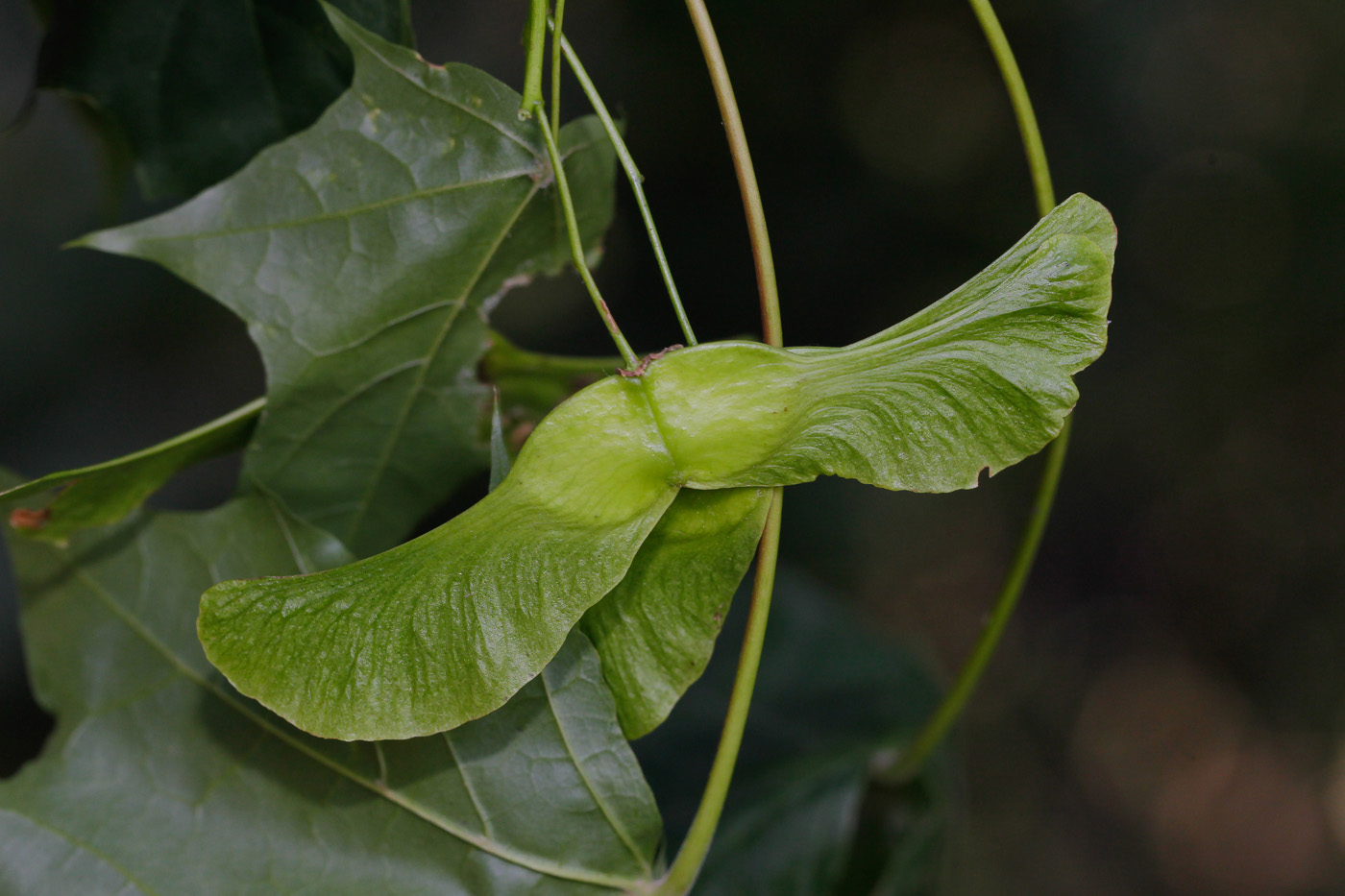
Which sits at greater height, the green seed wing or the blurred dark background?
the green seed wing

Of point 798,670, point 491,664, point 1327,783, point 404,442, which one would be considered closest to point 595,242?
point 404,442

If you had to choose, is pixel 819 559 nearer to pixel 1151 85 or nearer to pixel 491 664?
pixel 1151 85

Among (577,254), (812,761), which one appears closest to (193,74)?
(577,254)

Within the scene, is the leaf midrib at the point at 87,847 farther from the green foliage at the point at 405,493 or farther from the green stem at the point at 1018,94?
the green stem at the point at 1018,94

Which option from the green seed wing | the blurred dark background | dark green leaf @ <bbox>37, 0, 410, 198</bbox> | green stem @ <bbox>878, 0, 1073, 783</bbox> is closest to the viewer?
the green seed wing

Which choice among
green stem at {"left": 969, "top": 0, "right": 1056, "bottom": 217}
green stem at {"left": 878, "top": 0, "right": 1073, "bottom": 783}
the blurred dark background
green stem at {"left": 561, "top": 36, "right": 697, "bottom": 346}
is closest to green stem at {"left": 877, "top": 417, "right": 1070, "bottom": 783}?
green stem at {"left": 878, "top": 0, "right": 1073, "bottom": 783}

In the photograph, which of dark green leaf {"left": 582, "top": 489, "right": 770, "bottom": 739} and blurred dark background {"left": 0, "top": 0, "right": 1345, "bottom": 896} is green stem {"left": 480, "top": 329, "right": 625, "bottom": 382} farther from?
blurred dark background {"left": 0, "top": 0, "right": 1345, "bottom": 896}

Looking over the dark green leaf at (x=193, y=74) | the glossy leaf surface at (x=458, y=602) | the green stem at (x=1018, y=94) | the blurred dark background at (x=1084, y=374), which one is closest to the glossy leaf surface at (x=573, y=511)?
the glossy leaf surface at (x=458, y=602)
